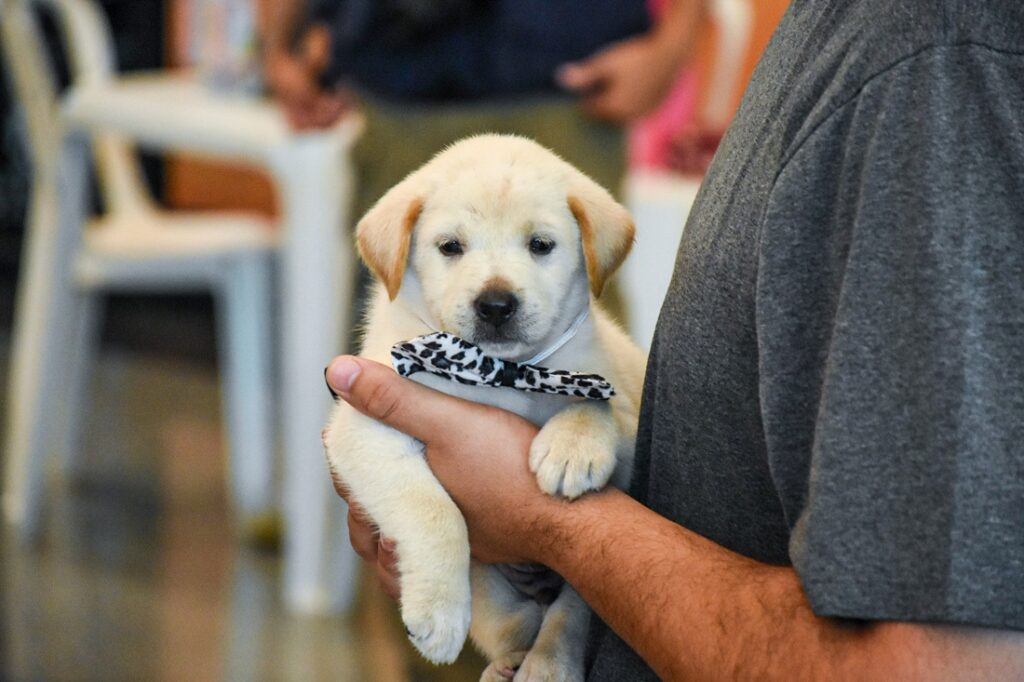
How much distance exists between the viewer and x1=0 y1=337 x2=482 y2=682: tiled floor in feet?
8.77

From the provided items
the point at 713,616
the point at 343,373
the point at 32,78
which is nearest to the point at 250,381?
the point at 32,78

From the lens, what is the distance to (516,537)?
3.15 ft

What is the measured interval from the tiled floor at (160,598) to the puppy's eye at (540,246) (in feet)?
3.89

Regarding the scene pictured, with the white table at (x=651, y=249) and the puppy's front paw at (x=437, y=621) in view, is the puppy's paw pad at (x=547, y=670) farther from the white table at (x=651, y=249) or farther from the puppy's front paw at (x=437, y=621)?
the white table at (x=651, y=249)

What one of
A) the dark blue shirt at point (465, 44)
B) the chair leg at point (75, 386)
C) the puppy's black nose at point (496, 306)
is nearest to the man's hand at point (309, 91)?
the dark blue shirt at point (465, 44)

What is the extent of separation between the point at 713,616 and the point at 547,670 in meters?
0.27

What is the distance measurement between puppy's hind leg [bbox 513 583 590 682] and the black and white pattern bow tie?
0.20 m

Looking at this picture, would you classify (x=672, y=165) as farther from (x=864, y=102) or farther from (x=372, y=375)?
(x=864, y=102)

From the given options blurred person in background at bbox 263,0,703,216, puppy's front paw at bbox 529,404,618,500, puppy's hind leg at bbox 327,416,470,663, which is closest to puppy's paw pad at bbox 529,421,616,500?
puppy's front paw at bbox 529,404,618,500

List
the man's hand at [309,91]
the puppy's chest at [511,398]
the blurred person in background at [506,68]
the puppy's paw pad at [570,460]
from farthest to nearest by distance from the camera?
the man's hand at [309,91] → the blurred person in background at [506,68] → the puppy's chest at [511,398] → the puppy's paw pad at [570,460]

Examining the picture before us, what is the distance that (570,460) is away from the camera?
93 cm

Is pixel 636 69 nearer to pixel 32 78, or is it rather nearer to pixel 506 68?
pixel 506 68

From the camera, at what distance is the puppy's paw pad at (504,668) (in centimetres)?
105

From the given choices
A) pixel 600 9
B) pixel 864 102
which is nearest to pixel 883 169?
pixel 864 102
